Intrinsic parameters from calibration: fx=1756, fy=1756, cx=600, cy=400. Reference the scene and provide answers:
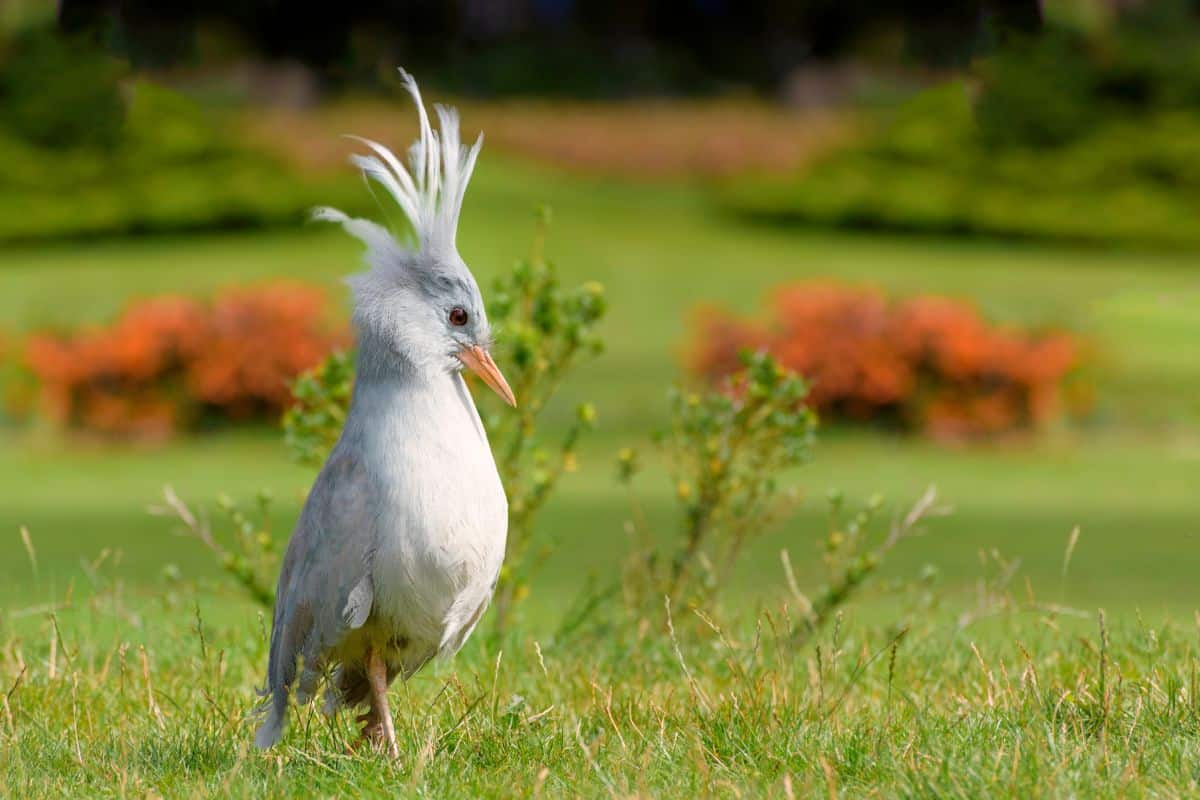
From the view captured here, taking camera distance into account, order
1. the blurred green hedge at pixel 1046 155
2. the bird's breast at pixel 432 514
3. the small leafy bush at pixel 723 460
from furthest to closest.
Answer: the blurred green hedge at pixel 1046 155 → the small leafy bush at pixel 723 460 → the bird's breast at pixel 432 514

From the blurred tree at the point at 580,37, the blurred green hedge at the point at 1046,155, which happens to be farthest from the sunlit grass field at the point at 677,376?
the blurred tree at the point at 580,37

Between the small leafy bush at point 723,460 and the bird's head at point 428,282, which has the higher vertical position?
the bird's head at point 428,282

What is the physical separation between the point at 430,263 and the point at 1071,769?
165 centimetres

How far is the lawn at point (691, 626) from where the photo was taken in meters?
3.57

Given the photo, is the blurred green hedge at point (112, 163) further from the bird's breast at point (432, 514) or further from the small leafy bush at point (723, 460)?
the bird's breast at point (432, 514)

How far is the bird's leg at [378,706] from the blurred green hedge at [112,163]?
50.4ft

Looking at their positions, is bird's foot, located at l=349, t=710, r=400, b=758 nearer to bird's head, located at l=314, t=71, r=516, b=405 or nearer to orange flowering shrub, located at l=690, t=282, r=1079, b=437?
bird's head, located at l=314, t=71, r=516, b=405

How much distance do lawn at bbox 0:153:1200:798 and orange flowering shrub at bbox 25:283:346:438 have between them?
1.00 feet

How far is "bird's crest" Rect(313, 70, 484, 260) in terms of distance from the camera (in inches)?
144

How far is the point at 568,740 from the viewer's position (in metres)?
3.85

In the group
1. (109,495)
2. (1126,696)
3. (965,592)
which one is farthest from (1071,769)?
(109,495)

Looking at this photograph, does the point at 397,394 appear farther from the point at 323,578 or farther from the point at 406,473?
the point at 323,578

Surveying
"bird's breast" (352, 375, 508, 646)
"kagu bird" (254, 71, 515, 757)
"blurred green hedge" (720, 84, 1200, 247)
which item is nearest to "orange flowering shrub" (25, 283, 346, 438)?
"kagu bird" (254, 71, 515, 757)

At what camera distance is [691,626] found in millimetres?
5488
